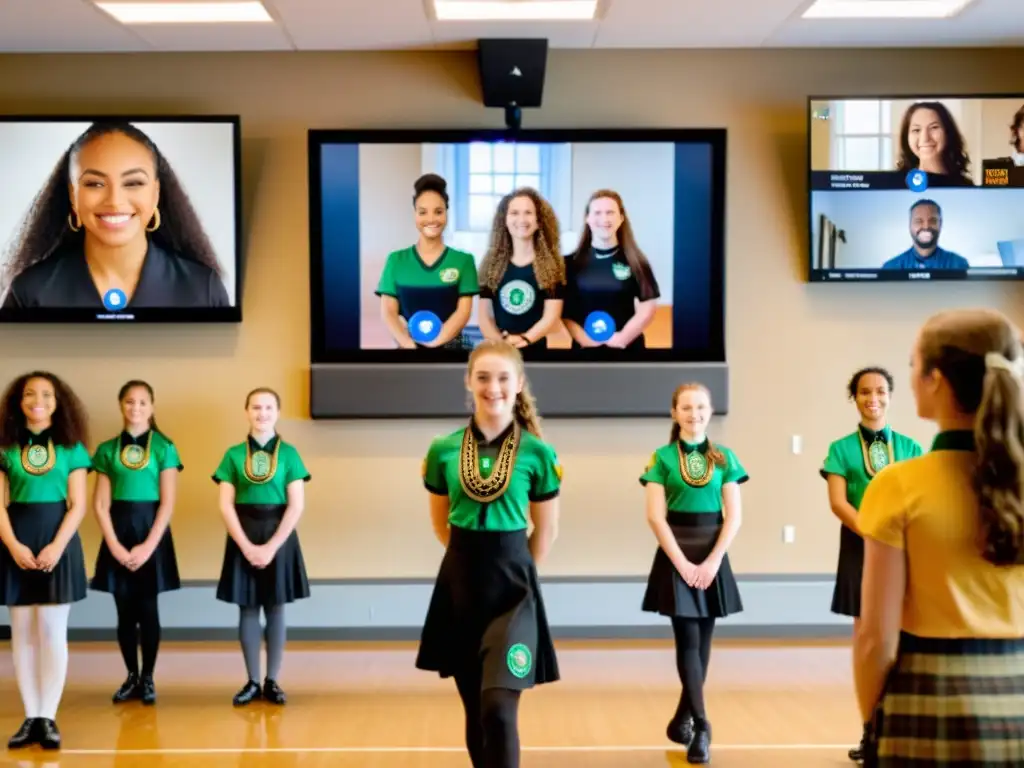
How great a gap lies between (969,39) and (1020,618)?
4.39m

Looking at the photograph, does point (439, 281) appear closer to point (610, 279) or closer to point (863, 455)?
point (610, 279)

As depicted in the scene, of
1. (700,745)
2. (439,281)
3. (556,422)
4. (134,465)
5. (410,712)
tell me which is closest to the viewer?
(700,745)

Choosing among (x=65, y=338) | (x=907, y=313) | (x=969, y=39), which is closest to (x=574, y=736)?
(x=907, y=313)

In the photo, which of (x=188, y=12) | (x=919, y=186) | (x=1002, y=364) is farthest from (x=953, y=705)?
(x=188, y=12)

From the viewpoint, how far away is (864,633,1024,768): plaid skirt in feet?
5.17

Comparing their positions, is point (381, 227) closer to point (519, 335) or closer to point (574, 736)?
point (519, 335)

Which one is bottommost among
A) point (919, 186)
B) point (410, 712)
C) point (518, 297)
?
point (410, 712)

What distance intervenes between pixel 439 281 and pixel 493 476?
255 centimetres

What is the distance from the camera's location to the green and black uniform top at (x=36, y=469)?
12.6 feet

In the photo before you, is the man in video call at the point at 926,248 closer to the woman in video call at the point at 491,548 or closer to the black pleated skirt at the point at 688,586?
the black pleated skirt at the point at 688,586

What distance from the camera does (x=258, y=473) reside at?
14.5 feet

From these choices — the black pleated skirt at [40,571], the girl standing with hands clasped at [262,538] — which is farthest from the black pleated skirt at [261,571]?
the black pleated skirt at [40,571]

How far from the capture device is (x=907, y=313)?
5.41 metres

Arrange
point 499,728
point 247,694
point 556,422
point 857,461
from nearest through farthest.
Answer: point 499,728, point 857,461, point 247,694, point 556,422
